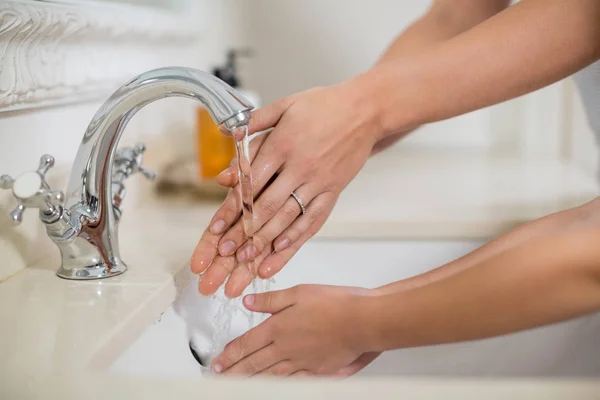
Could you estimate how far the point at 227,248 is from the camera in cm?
70

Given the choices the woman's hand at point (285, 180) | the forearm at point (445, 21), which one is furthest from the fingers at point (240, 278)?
the forearm at point (445, 21)

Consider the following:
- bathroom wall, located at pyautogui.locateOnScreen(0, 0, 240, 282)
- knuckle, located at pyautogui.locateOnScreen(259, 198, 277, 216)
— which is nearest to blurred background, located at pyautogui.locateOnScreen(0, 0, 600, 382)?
bathroom wall, located at pyautogui.locateOnScreen(0, 0, 240, 282)

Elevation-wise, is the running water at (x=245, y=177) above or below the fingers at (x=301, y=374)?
above

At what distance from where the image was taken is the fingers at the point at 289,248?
0.72 meters

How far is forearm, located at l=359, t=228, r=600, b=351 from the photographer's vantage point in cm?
48

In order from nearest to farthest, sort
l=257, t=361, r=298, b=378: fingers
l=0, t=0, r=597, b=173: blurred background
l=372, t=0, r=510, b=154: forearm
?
l=257, t=361, r=298, b=378: fingers < l=372, t=0, r=510, b=154: forearm < l=0, t=0, r=597, b=173: blurred background

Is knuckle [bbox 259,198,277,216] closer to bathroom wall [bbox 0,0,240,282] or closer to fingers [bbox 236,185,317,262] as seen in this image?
fingers [bbox 236,185,317,262]

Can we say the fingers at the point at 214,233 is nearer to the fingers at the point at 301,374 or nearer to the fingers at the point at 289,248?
the fingers at the point at 289,248

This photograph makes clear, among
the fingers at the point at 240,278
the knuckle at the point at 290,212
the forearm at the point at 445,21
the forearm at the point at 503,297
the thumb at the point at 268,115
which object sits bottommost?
the forearm at the point at 503,297

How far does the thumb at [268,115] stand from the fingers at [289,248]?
9 cm

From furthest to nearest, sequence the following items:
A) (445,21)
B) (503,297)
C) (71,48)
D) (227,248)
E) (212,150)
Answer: (212,150)
(445,21)
(71,48)
(227,248)
(503,297)

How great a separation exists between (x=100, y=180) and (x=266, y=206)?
6.3 inches

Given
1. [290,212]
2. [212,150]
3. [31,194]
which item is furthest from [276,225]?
[212,150]

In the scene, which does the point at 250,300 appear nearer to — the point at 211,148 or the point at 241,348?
the point at 241,348
